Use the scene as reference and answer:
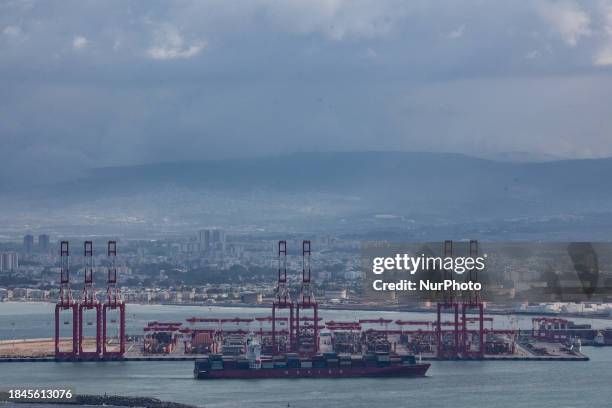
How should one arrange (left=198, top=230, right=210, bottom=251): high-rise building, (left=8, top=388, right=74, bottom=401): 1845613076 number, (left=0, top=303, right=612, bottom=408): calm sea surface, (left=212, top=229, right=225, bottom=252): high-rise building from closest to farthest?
(left=8, top=388, right=74, bottom=401): 1845613076 number → (left=0, top=303, right=612, bottom=408): calm sea surface → (left=198, top=230, right=210, bottom=251): high-rise building → (left=212, top=229, right=225, bottom=252): high-rise building

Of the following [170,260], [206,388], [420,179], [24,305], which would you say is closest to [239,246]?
[170,260]

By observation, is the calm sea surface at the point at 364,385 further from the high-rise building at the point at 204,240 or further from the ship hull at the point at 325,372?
the high-rise building at the point at 204,240

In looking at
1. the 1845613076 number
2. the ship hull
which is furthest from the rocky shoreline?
the ship hull

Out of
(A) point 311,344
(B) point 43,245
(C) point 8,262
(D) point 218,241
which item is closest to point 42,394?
(A) point 311,344

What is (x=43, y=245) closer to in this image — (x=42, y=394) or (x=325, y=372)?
(x=325, y=372)

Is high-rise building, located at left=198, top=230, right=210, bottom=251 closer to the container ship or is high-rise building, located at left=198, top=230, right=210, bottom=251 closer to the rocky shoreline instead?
the container ship

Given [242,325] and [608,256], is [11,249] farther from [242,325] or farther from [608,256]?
[608,256]

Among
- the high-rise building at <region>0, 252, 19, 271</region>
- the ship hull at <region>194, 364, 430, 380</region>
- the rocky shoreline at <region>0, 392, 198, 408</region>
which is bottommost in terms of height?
the rocky shoreline at <region>0, 392, 198, 408</region>

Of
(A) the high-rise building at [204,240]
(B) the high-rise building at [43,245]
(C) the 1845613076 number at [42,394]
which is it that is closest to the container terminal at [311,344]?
(C) the 1845613076 number at [42,394]
